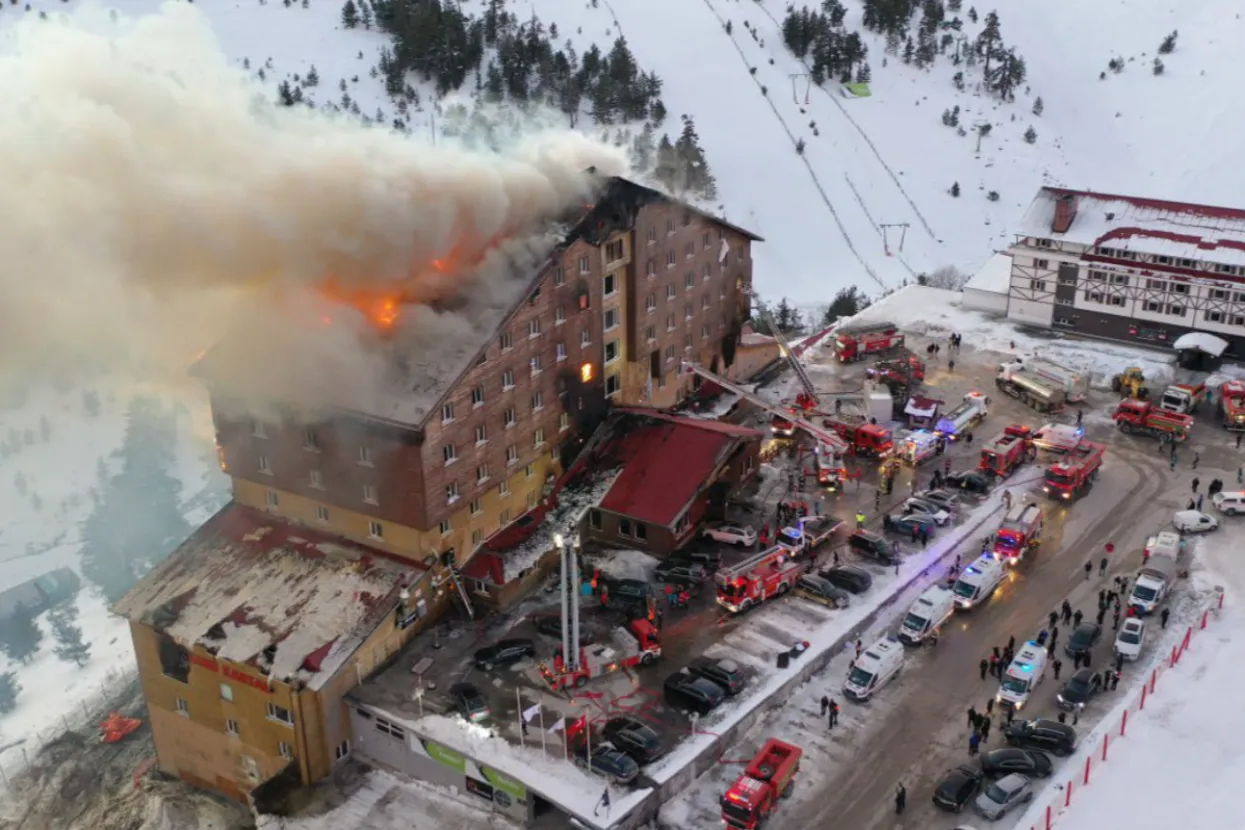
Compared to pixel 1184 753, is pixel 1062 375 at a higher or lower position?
higher

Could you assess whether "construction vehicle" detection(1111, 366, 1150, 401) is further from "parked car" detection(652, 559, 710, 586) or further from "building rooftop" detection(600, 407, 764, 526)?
"parked car" detection(652, 559, 710, 586)

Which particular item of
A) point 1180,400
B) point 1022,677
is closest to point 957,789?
point 1022,677

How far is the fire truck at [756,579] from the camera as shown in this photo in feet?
145

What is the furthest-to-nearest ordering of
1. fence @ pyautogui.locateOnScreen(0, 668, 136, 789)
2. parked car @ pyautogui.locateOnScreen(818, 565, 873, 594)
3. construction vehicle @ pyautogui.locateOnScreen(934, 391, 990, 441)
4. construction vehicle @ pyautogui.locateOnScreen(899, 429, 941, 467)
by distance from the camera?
construction vehicle @ pyautogui.locateOnScreen(934, 391, 990, 441)
construction vehicle @ pyautogui.locateOnScreen(899, 429, 941, 467)
fence @ pyautogui.locateOnScreen(0, 668, 136, 789)
parked car @ pyautogui.locateOnScreen(818, 565, 873, 594)

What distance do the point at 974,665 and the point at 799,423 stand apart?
1713cm

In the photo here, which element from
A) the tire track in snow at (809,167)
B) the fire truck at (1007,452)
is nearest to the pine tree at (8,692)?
the fire truck at (1007,452)

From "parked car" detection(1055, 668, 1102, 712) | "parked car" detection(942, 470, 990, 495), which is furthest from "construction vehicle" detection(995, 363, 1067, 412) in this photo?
"parked car" detection(1055, 668, 1102, 712)

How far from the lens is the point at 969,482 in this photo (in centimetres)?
5397

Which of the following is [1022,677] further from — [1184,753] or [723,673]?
[723,673]

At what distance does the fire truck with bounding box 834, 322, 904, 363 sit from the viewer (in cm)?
6938

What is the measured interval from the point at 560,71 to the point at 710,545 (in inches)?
3070

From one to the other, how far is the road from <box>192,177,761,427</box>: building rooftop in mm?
18888

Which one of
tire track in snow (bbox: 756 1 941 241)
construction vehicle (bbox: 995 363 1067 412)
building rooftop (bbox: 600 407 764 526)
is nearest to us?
building rooftop (bbox: 600 407 764 526)

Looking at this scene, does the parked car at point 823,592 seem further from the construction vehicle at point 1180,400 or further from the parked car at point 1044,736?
the construction vehicle at point 1180,400
